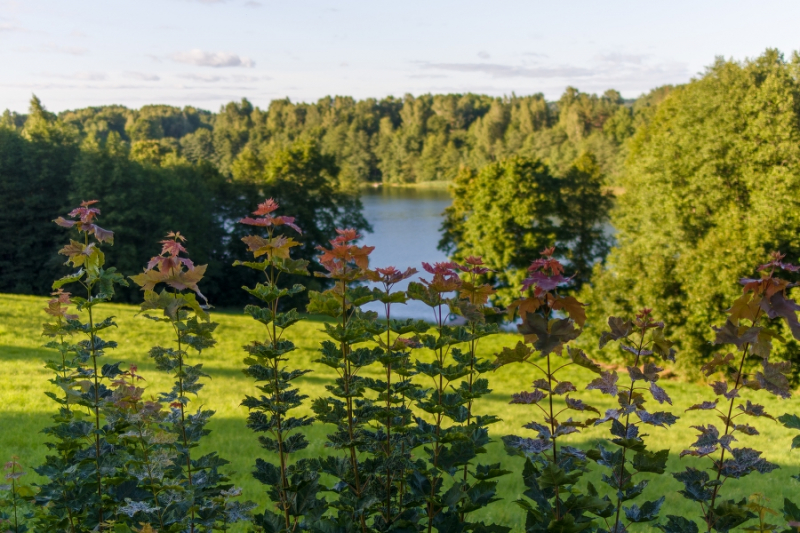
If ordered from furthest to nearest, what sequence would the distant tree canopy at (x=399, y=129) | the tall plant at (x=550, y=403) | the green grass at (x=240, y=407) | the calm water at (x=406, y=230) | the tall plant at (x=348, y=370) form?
the distant tree canopy at (x=399, y=129) < the calm water at (x=406, y=230) < the green grass at (x=240, y=407) < the tall plant at (x=348, y=370) < the tall plant at (x=550, y=403)

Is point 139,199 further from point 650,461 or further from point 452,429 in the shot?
point 650,461

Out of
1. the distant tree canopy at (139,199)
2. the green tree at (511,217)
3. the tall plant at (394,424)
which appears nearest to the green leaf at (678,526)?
the tall plant at (394,424)

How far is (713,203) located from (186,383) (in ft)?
77.9

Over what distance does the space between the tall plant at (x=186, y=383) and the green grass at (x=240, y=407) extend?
0.73 feet

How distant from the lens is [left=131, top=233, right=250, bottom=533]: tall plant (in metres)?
2.66

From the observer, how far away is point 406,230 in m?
49.9

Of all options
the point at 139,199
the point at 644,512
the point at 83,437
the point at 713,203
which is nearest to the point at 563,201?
the point at 713,203

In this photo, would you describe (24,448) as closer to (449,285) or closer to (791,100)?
(449,285)

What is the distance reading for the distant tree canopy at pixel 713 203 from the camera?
20.2 meters

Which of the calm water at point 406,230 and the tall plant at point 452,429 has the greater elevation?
the tall plant at point 452,429

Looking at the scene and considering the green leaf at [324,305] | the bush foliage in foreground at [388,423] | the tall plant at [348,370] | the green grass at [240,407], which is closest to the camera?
the bush foliage in foreground at [388,423]

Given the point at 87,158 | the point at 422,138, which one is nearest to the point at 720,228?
the point at 87,158

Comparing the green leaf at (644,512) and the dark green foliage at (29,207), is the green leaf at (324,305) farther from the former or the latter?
the dark green foliage at (29,207)

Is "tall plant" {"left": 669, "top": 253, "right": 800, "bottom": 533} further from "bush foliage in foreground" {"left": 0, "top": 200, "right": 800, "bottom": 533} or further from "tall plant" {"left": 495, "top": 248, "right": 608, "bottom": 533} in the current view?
"tall plant" {"left": 495, "top": 248, "right": 608, "bottom": 533}
